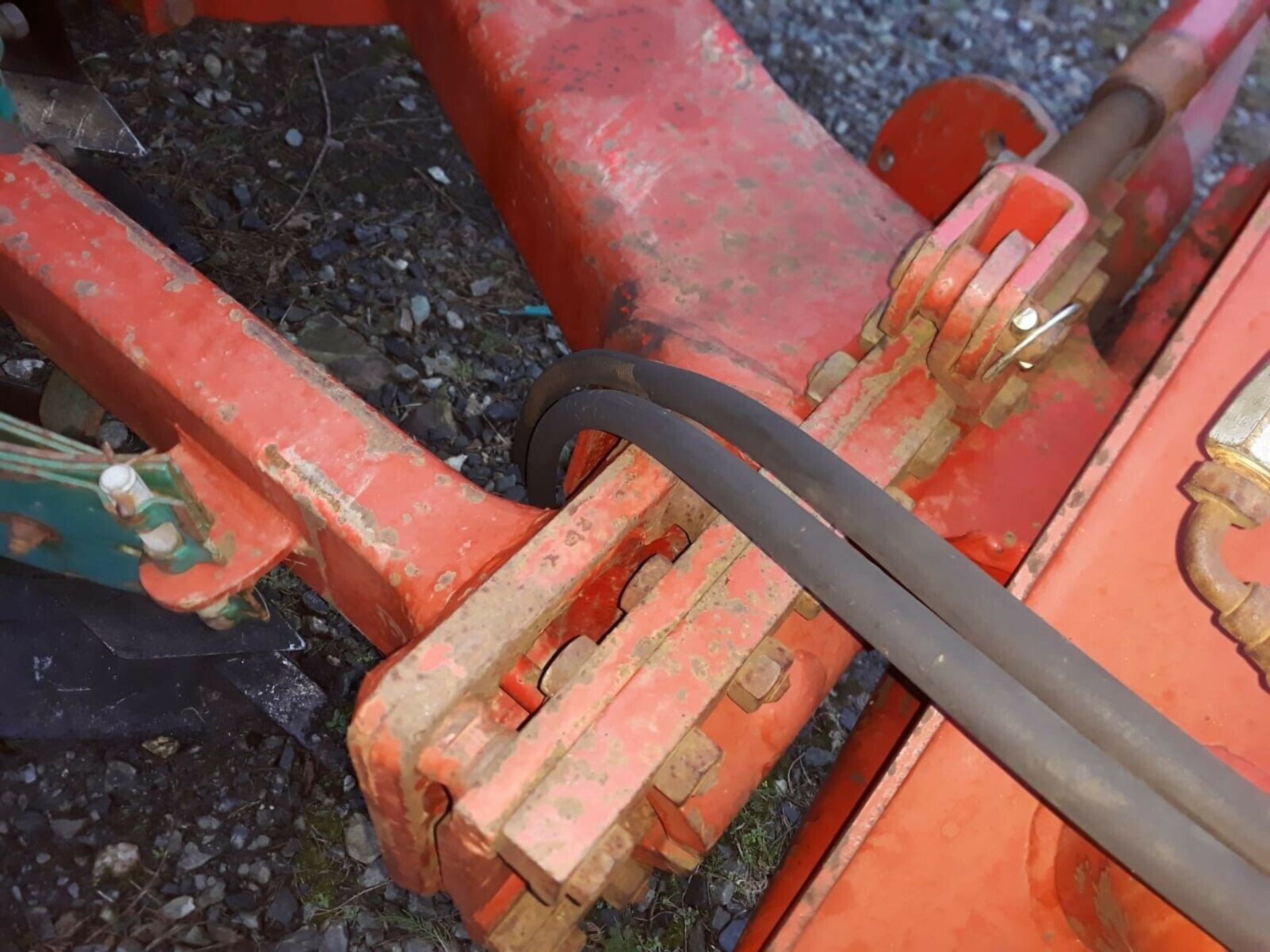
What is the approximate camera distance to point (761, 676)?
0.99m

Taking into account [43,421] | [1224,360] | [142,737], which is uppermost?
[1224,360]

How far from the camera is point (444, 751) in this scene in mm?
860

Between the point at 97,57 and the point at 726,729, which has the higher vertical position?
the point at 726,729

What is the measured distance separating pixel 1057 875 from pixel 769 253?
876mm

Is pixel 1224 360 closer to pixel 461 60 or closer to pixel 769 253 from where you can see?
pixel 769 253

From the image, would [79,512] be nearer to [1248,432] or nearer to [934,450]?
[934,450]

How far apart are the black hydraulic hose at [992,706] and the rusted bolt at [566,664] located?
0.63 feet

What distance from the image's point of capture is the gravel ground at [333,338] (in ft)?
5.32

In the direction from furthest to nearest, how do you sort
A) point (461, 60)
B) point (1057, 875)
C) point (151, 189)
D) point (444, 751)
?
point (151, 189) → point (461, 60) → point (1057, 875) → point (444, 751)

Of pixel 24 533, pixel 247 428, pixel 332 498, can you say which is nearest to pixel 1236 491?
pixel 332 498

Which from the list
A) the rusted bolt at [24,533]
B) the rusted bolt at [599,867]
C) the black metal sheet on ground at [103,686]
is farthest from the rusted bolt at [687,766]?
the black metal sheet on ground at [103,686]

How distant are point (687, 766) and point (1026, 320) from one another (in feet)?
2.08

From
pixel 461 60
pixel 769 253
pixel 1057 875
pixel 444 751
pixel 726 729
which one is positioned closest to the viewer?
pixel 444 751

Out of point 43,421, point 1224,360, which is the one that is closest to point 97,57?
point 43,421
